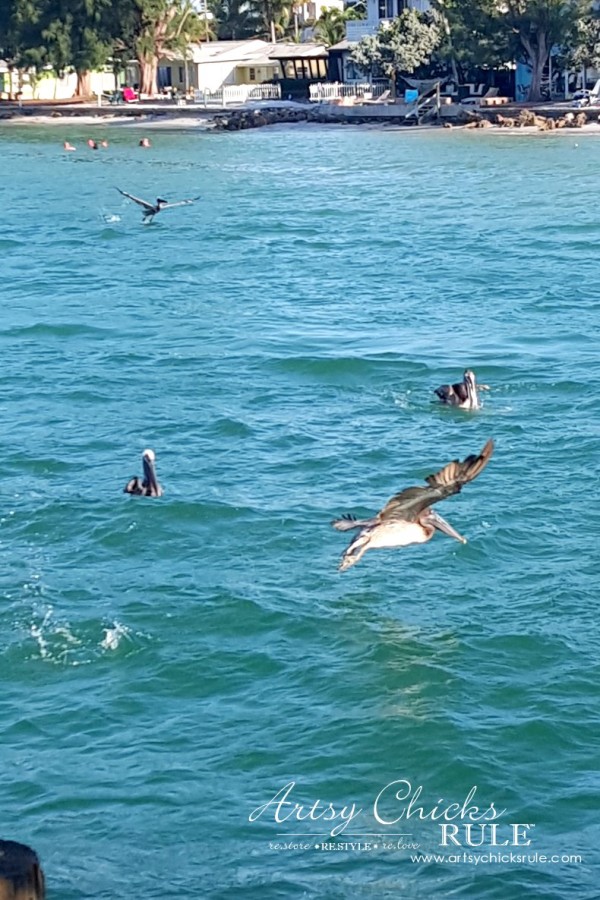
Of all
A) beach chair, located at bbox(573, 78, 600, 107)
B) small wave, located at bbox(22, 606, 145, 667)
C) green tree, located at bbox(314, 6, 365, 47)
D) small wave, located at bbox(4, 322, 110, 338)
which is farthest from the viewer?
green tree, located at bbox(314, 6, 365, 47)

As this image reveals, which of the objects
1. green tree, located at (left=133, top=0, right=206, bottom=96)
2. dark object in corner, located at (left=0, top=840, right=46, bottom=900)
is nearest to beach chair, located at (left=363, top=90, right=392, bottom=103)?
green tree, located at (left=133, top=0, right=206, bottom=96)

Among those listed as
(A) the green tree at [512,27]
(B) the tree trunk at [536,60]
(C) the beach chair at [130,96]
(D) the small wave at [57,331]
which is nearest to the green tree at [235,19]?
(C) the beach chair at [130,96]

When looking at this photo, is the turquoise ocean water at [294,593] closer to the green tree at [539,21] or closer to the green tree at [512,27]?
the green tree at [539,21]

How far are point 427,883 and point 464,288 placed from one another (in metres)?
21.9

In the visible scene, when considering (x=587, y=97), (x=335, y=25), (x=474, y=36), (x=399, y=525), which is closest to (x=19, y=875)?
(x=399, y=525)

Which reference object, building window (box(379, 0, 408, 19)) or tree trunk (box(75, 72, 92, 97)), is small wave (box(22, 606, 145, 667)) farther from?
tree trunk (box(75, 72, 92, 97))

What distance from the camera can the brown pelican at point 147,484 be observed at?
17.6m

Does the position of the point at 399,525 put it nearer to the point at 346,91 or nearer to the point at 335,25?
the point at 346,91

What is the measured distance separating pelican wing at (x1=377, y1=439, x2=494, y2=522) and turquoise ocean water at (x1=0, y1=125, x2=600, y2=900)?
57.5 inches

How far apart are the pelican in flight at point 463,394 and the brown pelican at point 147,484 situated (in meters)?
5.10

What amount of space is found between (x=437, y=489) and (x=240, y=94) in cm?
8307

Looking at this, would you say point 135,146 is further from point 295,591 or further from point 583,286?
point 295,591

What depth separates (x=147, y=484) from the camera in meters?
17.7

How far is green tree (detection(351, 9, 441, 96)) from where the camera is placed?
78188mm
